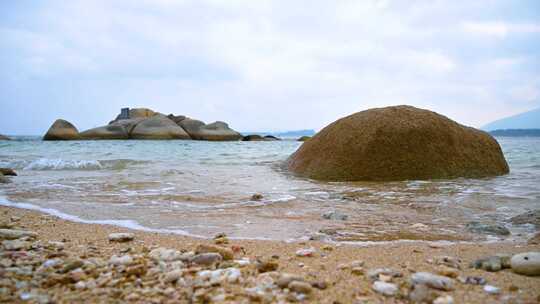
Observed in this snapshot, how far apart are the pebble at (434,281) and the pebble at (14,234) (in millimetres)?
2401

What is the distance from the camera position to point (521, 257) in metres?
1.87

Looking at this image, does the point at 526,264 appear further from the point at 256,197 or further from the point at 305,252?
the point at 256,197

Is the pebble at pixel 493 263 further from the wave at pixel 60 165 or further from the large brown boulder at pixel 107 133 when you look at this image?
the large brown boulder at pixel 107 133

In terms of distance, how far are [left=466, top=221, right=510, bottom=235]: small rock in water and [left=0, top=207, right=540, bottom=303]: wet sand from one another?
291 mm

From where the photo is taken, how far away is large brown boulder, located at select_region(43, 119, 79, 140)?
32.1 m

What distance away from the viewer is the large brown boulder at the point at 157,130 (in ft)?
109

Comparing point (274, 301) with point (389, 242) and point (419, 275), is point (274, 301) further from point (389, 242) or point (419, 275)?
point (389, 242)

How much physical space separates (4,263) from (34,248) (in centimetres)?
40

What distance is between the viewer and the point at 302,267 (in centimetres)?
196

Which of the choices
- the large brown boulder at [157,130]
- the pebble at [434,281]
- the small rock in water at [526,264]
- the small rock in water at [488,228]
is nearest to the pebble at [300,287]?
the pebble at [434,281]

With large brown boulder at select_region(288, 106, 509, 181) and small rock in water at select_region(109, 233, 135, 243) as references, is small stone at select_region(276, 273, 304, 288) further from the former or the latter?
large brown boulder at select_region(288, 106, 509, 181)

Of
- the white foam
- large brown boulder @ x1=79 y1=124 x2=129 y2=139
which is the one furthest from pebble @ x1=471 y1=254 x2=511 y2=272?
large brown boulder @ x1=79 y1=124 x2=129 y2=139

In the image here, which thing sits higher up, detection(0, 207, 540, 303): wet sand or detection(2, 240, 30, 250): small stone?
detection(2, 240, 30, 250): small stone

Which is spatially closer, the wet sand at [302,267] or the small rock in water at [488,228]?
the wet sand at [302,267]
